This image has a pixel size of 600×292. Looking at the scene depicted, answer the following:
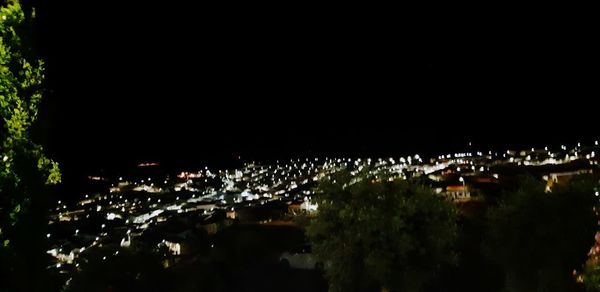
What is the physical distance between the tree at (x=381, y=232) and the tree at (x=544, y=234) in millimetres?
1409

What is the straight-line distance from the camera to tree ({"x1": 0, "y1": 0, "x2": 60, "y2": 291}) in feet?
27.8

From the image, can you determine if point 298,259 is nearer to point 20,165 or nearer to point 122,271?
point 122,271

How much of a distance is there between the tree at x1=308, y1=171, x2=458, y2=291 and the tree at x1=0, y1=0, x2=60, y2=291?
7033 millimetres

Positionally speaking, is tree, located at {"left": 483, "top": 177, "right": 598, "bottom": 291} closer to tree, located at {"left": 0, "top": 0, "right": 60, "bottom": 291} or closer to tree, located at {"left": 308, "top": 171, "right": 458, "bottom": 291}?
tree, located at {"left": 308, "top": 171, "right": 458, "bottom": 291}

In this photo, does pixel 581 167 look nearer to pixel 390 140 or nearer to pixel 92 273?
pixel 92 273

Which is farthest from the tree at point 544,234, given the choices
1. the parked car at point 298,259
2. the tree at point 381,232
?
the parked car at point 298,259

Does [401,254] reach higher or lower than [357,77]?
lower

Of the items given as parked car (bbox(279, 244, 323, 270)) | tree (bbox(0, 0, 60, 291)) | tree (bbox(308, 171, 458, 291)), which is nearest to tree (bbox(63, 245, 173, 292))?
parked car (bbox(279, 244, 323, 270))

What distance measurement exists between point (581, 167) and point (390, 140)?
1236 inches

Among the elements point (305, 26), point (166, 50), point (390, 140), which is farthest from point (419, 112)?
point (166, 50)

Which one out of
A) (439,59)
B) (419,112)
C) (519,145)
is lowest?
(519,145)

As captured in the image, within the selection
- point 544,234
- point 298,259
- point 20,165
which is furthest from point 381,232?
point 298,259

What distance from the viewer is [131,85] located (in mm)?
34281

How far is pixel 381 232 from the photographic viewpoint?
13.8 m
